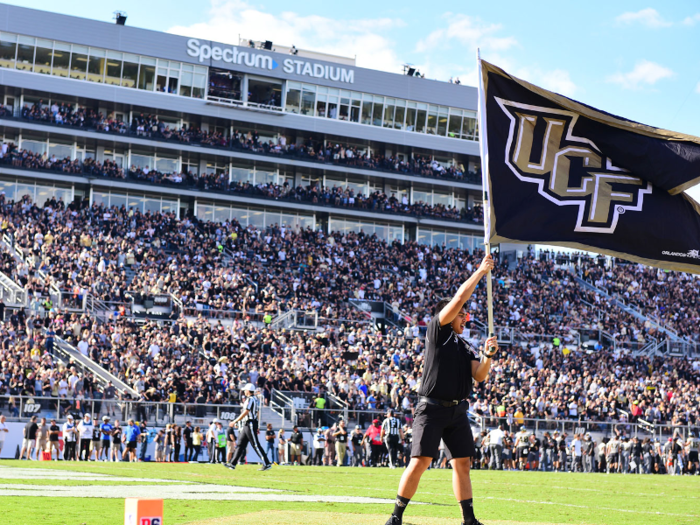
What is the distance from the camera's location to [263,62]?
65875 mm

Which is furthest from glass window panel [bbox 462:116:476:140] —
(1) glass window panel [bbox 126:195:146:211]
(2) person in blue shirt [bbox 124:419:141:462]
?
(2) person in blue shirt [bbox 124:419:141:462]

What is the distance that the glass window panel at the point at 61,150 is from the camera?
201ft

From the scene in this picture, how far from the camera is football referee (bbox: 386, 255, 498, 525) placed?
8922mm

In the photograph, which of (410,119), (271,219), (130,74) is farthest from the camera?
(410,119)

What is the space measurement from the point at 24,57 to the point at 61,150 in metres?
5.99

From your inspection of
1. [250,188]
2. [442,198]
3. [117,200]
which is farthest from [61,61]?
[442,198]

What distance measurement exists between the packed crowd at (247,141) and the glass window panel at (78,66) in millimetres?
1938

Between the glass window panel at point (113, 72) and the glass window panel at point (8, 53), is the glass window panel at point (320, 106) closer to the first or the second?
the glass window panel at point (113, 72)

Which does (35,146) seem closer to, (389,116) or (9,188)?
(9,188)

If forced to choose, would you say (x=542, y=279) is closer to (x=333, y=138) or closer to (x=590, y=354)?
(x=590, y=354)

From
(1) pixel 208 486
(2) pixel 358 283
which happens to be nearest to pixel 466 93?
(2) pixel 358 283

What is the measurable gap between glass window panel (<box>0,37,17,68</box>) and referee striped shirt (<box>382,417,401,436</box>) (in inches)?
1569

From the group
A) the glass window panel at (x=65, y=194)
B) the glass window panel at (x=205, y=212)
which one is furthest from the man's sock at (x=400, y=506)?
the glass window panel at (x=205, y=212)

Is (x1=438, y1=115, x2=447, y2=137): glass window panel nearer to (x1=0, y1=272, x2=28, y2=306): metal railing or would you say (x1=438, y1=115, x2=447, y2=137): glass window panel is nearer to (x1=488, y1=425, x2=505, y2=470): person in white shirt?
(x1=0, y1=272, x2=28, y2=306): metal railing
